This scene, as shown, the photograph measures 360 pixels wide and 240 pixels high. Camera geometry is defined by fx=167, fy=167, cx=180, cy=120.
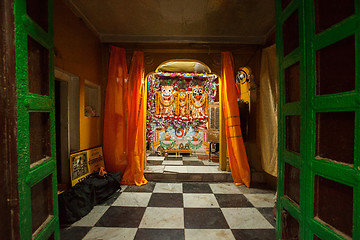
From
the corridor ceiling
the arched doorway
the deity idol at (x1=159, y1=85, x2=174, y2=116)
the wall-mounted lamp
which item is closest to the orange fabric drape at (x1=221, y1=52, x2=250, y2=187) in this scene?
the wall-mounted lamp

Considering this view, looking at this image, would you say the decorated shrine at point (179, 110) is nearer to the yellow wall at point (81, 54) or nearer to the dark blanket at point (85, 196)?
the yellow wall at point (81, 54)

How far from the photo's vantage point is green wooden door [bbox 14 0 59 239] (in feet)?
2.37

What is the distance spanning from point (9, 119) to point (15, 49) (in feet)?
0.97

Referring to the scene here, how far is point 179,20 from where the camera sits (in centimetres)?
277

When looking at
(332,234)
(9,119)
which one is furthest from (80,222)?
(332,234)

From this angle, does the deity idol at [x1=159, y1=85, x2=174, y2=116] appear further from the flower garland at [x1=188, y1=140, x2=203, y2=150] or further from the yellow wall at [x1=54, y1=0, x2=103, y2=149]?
the yellow wall at [x1=54, y1=0, x2=103, y2=149]

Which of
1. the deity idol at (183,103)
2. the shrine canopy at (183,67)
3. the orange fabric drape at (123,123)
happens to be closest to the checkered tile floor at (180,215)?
the orange fabric drape at (123,123)

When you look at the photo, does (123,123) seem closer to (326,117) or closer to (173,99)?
(173,99)

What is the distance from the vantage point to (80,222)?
1.96 m

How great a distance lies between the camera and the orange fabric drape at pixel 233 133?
3145 mm

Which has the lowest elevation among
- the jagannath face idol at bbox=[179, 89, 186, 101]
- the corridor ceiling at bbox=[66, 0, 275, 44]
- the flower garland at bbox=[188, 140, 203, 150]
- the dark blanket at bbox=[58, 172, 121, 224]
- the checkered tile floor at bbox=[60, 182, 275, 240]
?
the checkered tile floor at bbox=[60, 182, 275, 240]

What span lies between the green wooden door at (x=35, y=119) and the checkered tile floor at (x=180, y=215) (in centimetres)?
100

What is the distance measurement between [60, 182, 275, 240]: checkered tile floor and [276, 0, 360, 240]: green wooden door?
107cm

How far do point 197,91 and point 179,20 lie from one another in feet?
10.3
